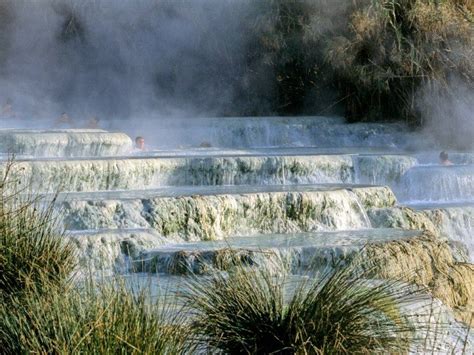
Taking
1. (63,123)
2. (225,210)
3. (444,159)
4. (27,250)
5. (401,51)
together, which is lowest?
(27,250)

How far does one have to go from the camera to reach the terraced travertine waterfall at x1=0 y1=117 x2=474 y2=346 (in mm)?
8562

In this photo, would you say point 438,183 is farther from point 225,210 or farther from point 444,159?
point 225,210

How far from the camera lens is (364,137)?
17.6m

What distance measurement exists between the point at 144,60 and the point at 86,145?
8071 mm

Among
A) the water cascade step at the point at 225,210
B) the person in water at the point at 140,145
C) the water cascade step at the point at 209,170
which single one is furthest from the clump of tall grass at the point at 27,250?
the person in water at the point at 140,145

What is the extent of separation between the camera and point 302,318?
4594mm

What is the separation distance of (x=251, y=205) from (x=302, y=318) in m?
6.07

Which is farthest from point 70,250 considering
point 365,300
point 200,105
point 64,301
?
point 200,105

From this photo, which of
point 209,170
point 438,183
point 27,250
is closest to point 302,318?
point 27,250

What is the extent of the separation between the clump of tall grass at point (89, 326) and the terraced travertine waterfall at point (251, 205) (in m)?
1.92

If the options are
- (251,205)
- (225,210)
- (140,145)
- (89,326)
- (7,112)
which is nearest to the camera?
(89,326)

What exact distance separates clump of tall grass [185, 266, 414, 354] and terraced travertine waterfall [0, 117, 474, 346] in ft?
5.42

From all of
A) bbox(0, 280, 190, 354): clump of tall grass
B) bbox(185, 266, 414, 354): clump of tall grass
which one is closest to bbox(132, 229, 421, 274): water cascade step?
bbox(185, 266, 414, 354): clump of tall grass

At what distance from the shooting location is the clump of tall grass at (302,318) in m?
4.54
